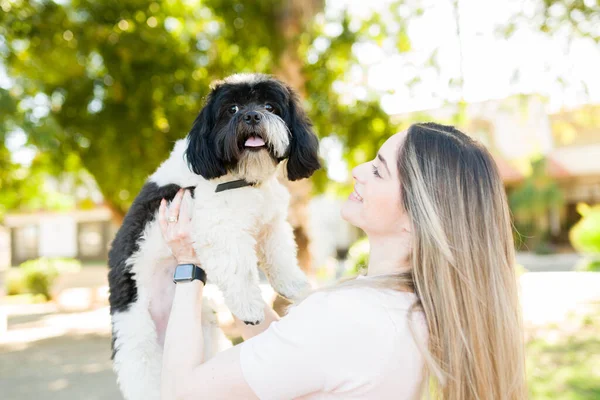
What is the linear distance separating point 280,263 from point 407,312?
3.28 feet

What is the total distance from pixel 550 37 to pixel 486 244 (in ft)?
19.9

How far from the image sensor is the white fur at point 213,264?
226 centimetres

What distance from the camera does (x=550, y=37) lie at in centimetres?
686

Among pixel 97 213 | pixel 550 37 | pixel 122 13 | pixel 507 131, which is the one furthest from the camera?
pixel 97 213

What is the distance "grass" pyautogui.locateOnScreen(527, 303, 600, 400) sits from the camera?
5641mm

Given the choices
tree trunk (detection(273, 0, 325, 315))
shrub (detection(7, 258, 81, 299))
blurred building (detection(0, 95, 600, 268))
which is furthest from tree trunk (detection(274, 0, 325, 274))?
shrub (detection(7, 258, 81, 299))

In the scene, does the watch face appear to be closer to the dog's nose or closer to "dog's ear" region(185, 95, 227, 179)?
"dog's ear" region(185, 95, 227, 179)

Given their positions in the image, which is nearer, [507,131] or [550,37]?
[550,37]

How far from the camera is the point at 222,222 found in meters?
2.31

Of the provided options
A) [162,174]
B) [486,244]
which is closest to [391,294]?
[486,244]

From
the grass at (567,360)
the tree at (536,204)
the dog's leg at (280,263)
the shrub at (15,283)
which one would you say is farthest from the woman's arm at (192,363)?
the tree at (536,204)

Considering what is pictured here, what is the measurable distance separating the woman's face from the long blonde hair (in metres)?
0.04

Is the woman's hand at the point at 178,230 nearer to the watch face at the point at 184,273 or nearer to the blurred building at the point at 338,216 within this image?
the watch face at the point at 184,273

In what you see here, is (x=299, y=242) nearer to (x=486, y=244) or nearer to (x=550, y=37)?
(x=550, y=37)
